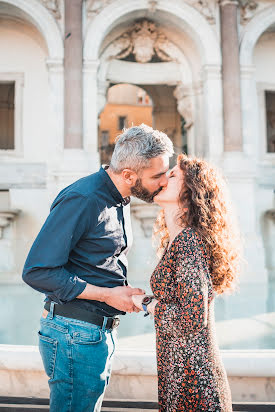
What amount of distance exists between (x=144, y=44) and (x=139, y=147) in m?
8.52

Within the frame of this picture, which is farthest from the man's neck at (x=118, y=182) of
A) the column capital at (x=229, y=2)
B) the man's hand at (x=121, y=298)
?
the column capital at (x=229, y=2)

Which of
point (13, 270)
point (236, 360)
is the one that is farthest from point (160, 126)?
point (236, 360)

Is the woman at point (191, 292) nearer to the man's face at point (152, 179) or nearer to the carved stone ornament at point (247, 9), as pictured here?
the man's face at point (152, 179)

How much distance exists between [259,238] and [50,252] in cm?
730

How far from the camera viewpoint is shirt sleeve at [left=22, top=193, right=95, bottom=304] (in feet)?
5.34

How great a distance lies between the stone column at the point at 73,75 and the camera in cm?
826

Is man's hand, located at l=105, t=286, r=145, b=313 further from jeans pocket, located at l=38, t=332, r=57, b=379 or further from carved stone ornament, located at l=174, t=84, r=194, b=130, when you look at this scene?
carved stone ornament, located at l=174, t=84, r=194, b=130

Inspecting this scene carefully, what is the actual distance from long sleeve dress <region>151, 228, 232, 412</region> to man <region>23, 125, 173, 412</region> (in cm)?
17

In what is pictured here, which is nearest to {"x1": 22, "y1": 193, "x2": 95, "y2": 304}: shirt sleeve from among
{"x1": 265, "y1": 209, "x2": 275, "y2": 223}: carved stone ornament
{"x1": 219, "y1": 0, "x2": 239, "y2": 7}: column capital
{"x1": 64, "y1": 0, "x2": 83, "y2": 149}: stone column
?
{"x1": 64, "y1": 0, "x2": 83, "y2": 149}: stone column

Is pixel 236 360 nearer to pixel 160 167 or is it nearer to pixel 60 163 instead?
pixel 160 167

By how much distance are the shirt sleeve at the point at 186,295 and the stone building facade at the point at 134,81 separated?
6.11m

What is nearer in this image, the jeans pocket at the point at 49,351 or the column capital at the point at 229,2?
the jeans pocket at the point at 49,351

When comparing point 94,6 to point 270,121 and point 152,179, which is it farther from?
point 152,179

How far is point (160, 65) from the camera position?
9914 mm
